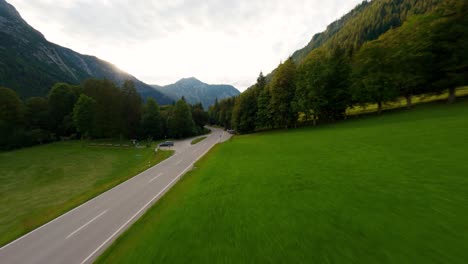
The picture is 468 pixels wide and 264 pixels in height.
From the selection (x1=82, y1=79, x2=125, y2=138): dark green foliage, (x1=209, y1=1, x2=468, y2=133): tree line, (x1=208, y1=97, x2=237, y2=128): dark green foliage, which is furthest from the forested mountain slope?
(x1=82, y1=79, x2=125, y2=138): dark green foliage

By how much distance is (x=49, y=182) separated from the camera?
20.2 metres

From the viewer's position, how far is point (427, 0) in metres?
115

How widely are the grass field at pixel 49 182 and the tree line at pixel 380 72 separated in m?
31.3

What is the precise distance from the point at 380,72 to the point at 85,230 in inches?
1691

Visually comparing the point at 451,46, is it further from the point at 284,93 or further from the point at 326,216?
the point at 326,216

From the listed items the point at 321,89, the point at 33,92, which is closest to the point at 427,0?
the point at 321,89

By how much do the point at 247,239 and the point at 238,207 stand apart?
2.44 m

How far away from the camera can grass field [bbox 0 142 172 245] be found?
39.4 ft

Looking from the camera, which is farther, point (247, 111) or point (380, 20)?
point (380, 20)

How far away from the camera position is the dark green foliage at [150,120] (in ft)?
175

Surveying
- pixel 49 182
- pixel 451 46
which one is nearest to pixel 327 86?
pixel 451 46

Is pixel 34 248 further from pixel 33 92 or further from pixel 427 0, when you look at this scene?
pixel 427 0

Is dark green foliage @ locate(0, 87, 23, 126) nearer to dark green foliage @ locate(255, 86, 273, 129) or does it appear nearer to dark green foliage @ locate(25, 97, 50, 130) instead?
dark green foliage @ locate(25, 97, 50, 130)

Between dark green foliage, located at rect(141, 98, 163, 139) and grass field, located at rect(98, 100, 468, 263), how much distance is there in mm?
47562
